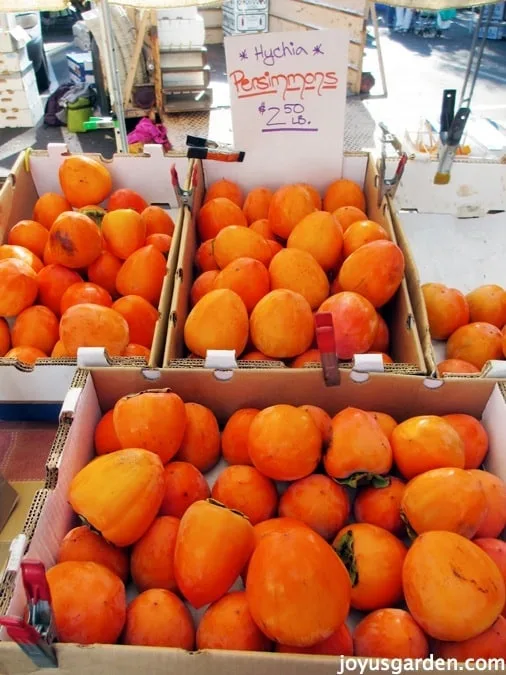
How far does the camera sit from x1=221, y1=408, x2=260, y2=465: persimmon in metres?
1.21

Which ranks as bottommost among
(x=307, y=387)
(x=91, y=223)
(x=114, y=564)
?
(x=114, y=564)

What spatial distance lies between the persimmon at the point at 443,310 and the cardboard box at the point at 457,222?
12.8 inches

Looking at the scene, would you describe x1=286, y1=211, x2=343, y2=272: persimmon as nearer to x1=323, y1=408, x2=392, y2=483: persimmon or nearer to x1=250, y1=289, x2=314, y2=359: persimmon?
x1=250, y1=289, x2=314, y2=359: persimmon

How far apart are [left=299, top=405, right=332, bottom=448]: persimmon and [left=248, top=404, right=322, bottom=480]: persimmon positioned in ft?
0.07

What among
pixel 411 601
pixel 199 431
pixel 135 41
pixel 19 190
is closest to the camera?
pixel 411 601

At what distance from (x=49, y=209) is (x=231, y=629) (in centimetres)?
158

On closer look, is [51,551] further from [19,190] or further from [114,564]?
[19,190]

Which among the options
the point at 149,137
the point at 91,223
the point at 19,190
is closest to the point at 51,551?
the point at 91,223

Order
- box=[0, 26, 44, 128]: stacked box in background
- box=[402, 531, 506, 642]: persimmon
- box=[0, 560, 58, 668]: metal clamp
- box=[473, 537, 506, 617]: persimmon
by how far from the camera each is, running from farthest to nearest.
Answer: box=[0, 26, 44, 128]: stacked box in background < box=[473, 537, 506, 617]: persimmon < box=[402, 531, 506, 642]: persimmon < box=[0, 560, 58, 668]: metal clamp

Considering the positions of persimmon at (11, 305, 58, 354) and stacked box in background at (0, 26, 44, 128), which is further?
stacked box in background at (0, 26, 44, 128)

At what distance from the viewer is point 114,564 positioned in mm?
1021

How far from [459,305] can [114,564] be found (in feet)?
3.91

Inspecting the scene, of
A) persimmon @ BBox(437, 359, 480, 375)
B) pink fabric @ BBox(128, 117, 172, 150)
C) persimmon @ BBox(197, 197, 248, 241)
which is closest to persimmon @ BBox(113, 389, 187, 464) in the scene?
persimmon @ BBox(437, 359, 480, 375)

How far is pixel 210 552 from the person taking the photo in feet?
2.98
